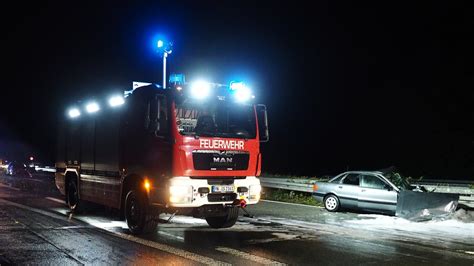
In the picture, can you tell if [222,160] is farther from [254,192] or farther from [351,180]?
[351,180]

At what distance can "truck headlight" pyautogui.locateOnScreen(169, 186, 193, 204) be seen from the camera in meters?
8.92

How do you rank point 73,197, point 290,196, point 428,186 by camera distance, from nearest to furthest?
point 73,197 → point 428,186 → point 290,196

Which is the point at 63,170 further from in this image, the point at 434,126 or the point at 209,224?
the point at 434,126

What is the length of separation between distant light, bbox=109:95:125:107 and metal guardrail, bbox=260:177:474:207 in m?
8.48

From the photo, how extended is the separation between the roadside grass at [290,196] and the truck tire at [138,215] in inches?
314

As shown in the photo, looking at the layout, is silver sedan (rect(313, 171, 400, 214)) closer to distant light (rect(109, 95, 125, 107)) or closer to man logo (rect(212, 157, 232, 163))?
man logo (rect(212, 157, 232, 163))

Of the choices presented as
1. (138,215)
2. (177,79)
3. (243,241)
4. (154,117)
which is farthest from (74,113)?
(243,241)

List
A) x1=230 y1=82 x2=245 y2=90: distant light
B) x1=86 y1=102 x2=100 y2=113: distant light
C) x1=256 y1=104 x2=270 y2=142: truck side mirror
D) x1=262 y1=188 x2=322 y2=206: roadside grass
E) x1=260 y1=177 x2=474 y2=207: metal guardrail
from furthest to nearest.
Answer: x1=262 y1=188 x2=322 y2=206: roadside grass
x1=260 y1=177 x2=474 y2=207: metal guardrail
x1=86 y1=102 x2=100 y2=113: distant light
x1=256 y1=104 x2=270 y2=142: truck side mirror
x1=230 y1=82 x2=245 y2=90: distant light

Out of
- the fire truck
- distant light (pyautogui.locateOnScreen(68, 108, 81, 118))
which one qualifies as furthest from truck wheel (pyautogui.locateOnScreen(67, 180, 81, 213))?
the fire truck

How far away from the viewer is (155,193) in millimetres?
9227

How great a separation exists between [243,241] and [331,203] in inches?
236

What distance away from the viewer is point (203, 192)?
9242 millimetres

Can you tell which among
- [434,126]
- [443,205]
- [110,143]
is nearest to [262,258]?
[110,143]

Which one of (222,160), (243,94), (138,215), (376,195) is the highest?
(243,94)
